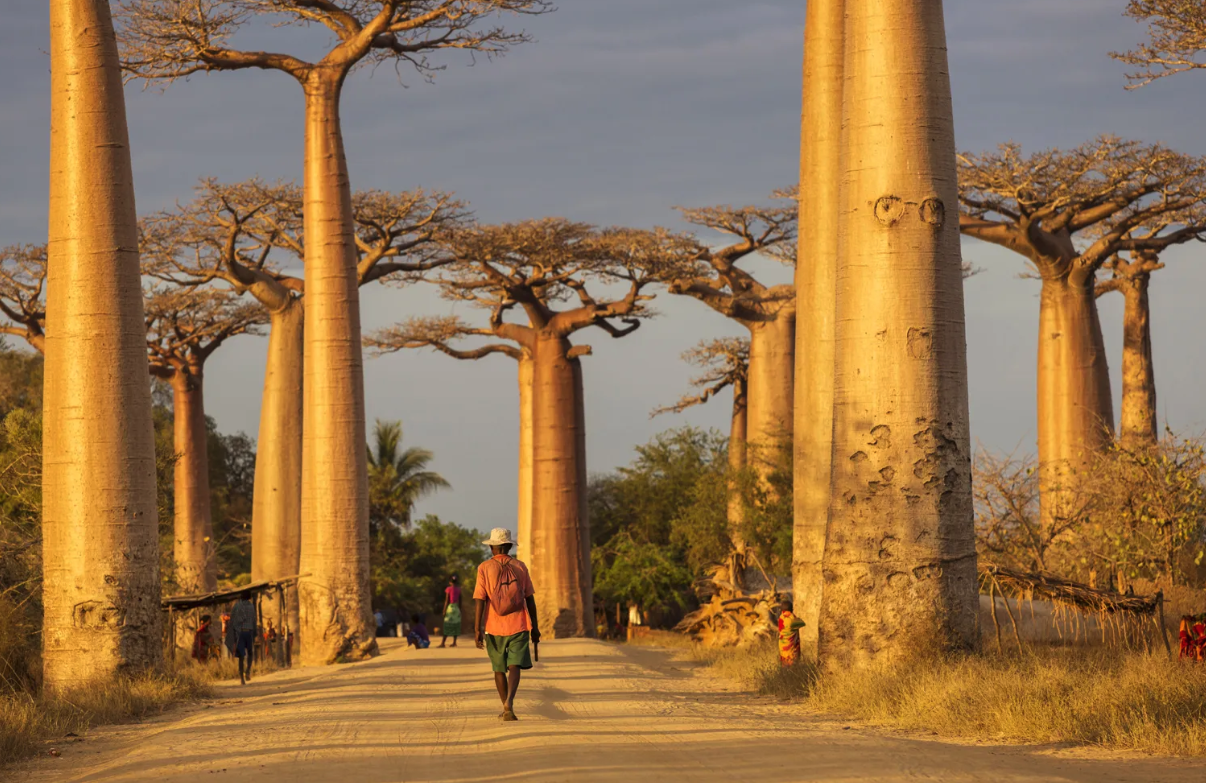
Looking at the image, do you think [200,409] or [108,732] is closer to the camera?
[108,732]

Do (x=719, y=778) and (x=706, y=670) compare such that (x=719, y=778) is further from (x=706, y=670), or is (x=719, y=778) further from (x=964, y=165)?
(x=964, y=165)

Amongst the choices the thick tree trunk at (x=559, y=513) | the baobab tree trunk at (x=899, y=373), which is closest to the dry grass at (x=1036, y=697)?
the baobab tree trunk at (x=899, y=373)

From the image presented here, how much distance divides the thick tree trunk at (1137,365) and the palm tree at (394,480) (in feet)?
60.7

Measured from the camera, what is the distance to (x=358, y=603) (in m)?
16.4

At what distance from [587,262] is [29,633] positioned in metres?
13.4

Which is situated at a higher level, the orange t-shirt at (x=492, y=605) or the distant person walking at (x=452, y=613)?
the orange t-shirt at (x=492, y=605)

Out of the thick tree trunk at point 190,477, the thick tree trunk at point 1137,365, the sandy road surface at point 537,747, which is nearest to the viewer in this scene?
the sandy road surface at point 537,747

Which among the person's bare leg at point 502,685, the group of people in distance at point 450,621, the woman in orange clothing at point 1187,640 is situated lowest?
the group of people in distance at point 450,621

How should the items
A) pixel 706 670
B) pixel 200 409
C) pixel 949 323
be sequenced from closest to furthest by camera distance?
pixel 949 323 → pixel 706 670 → pixel 200 409

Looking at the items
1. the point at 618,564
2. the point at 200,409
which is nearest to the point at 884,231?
the point at 618,564

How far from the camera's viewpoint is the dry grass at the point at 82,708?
770cm

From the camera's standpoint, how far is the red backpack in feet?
25.3

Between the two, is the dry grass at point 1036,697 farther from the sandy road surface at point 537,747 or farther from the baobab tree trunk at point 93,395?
the baobab tree trunk at point 93,395

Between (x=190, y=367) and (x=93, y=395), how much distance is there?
18.4 metres
